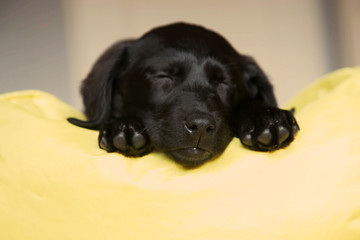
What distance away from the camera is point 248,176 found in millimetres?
1185

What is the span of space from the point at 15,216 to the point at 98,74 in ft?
2.73

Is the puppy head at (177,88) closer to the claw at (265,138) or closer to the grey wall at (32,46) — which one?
the claw at (265,138)

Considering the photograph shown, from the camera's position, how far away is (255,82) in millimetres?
2061

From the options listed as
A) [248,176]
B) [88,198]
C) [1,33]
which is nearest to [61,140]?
[88,198]

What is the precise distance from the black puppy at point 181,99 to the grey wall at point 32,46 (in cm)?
146

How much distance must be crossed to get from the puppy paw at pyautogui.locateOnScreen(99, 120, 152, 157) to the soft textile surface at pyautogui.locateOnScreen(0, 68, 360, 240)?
0.22ft

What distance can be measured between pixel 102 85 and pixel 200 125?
663 millimetres

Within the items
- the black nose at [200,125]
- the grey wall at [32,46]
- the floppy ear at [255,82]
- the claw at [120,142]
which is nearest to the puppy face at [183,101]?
the black nose at [200,125]

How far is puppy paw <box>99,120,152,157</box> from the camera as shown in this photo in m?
1.34

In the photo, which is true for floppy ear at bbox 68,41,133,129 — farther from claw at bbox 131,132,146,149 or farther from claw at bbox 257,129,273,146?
claw at bbox 257,129,273,146

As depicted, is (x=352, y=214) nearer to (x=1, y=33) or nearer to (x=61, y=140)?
(x=61, y=140)

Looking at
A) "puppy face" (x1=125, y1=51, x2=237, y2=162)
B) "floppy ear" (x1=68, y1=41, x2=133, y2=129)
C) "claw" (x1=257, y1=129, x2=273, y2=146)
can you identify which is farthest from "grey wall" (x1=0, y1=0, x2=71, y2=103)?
"claw" (x1=257, y1=129, x2=273, y2=146)

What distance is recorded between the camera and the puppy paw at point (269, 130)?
1.27 metres

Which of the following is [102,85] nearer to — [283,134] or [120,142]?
[120,142]
